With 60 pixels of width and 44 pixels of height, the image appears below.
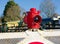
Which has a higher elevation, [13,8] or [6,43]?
[13,8]

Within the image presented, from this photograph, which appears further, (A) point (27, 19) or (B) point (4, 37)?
(A) point (27, 19)

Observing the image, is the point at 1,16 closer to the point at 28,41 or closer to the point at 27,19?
the point at 27,19

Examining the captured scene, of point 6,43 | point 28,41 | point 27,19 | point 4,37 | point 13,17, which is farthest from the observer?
point 13,17

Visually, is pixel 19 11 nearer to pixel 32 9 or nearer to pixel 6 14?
pixel 6 14

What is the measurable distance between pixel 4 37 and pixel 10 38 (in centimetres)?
39

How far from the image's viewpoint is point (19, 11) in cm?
5100

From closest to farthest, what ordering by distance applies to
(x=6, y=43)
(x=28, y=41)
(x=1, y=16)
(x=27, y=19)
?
(x=28, y=41), (x=6, y=43), (x=27, y=19), (x=1, y=16)

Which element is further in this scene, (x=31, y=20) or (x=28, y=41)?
(x=31, y=20)

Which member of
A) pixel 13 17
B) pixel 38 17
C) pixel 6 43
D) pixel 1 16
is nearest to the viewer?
pixel 6 43

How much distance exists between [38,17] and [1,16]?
138ft

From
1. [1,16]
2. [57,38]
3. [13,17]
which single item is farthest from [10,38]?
[1,16]

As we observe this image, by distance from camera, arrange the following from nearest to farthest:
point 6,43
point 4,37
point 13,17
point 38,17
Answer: point 6,43, point 4,37, point 38,17, point 13,17

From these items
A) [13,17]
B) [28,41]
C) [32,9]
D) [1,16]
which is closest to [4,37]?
[28,41]

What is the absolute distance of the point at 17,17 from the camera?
173 ft
